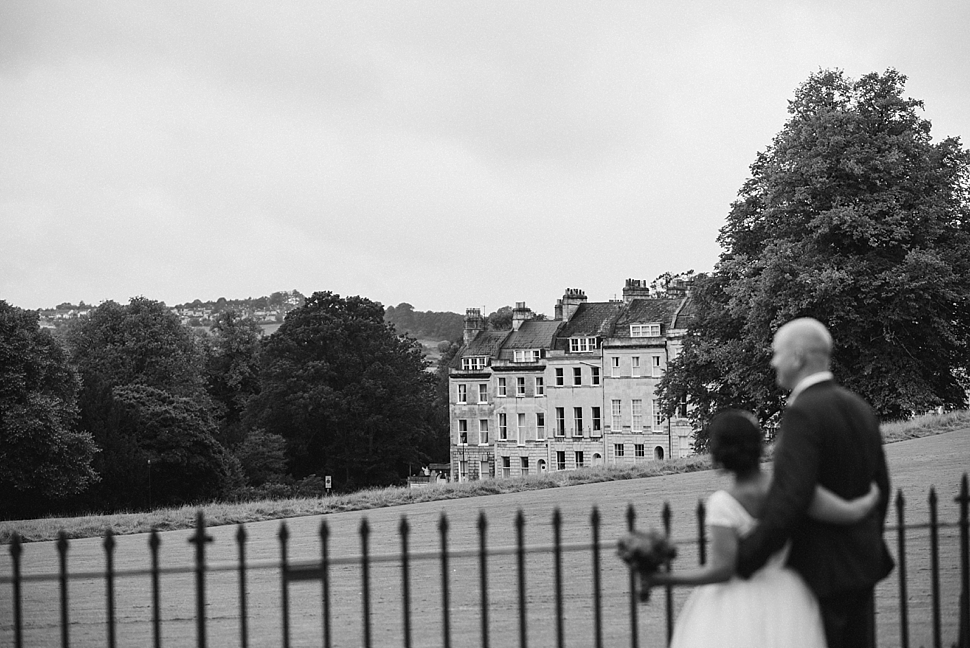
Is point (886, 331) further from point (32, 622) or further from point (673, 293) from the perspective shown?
point (673, 293)

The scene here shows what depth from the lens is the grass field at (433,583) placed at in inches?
435

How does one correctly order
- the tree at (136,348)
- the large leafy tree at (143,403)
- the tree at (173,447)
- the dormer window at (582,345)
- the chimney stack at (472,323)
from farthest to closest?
the chimney stack at (472,323)
the dormer window at (582,345)
the tree at (136,348)
the tree at (173,447)
the large leafy tree at (143,403)

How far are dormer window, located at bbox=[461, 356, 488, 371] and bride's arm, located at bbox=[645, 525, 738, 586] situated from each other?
3494 inches

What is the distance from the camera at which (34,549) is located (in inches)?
816

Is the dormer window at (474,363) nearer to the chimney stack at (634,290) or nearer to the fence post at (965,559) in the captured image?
the chimney stack at (634,290)

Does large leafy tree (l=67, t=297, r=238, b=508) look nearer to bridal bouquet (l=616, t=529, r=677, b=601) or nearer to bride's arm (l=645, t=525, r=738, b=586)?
bridal bouquet (l=616, t=529, r=677, b=601)

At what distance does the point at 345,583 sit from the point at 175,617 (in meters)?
2.70

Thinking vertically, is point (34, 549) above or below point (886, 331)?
below

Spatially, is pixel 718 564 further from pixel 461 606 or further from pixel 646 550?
pixel 461 606

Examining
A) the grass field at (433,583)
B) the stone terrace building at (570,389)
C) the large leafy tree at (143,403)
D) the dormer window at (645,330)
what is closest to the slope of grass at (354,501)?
the grass field at (433,583)

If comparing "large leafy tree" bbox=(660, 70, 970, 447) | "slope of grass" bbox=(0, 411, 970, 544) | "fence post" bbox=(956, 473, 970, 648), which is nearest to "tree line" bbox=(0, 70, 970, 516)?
"large leafy tree" bbox=(660, 70, 970, 447)

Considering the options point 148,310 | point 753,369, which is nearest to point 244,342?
point 148,310

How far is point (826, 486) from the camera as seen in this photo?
17.3ft

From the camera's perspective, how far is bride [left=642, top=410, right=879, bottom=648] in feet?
17.1
